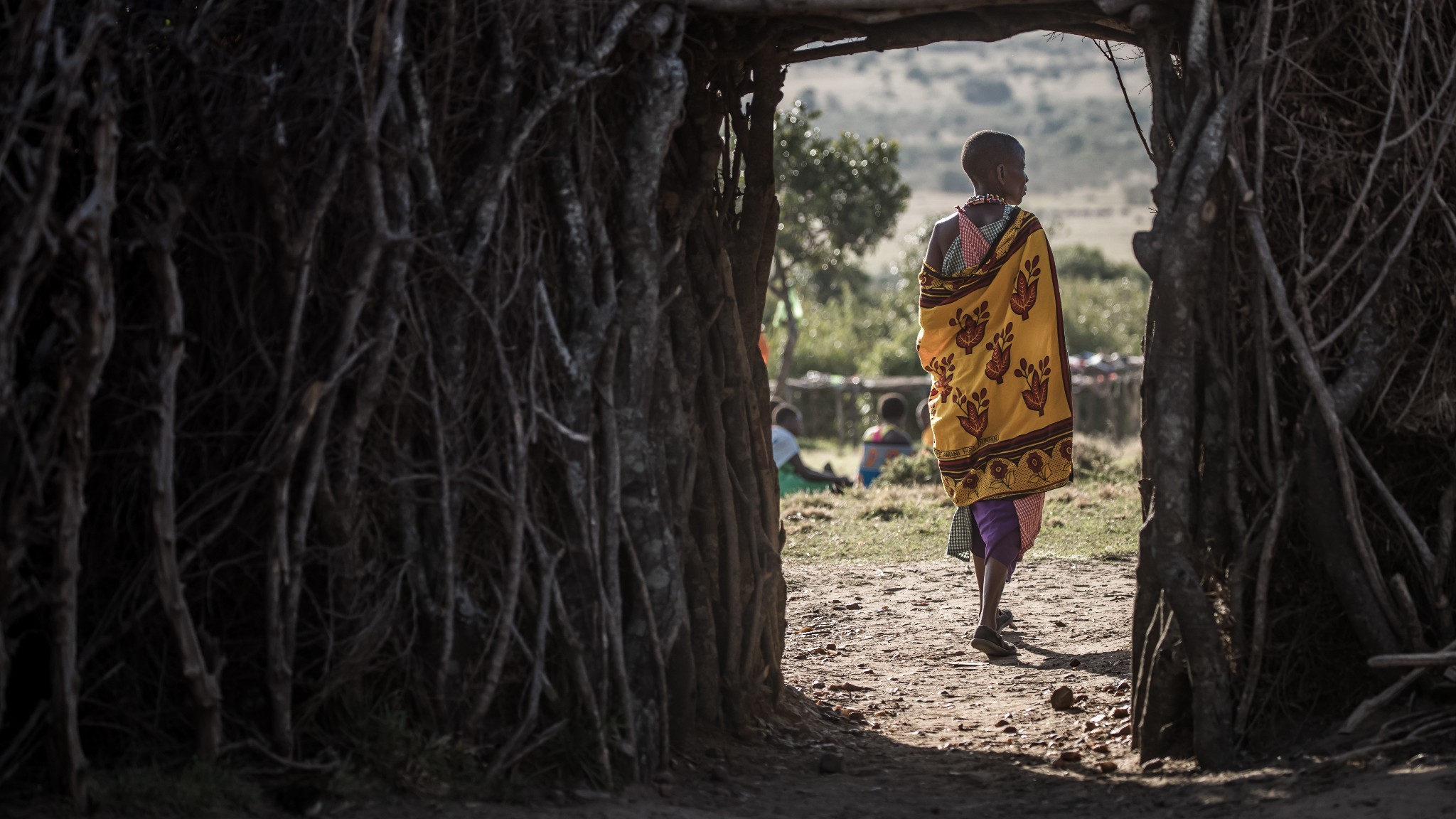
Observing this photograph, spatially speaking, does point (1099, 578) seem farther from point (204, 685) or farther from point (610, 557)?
point (204, 685)

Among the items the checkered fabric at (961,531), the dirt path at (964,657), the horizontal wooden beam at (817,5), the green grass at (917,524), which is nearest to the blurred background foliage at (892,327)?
the green grass at (917,524)

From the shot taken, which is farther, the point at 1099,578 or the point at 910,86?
the point at 910,86

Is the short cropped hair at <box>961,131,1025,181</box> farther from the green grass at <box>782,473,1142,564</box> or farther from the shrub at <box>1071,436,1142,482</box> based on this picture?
the shrub at <box>1071,436,1142,482</box>

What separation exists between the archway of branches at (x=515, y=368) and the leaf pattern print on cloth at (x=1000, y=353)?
53.1 inches

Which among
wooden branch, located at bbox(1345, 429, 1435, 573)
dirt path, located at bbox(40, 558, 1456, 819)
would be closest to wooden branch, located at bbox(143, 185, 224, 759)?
dirt path, located at bbox(40, 558, 1456, 819)

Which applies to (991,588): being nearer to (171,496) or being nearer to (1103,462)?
(171,496)

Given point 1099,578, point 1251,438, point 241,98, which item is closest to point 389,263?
point 241,98

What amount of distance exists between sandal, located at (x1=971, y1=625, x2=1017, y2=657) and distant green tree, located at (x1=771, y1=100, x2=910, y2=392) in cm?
1217

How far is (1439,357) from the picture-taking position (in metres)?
4.16

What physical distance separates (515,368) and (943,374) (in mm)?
2552

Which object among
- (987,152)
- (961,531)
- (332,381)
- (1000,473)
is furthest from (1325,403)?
(332,381)

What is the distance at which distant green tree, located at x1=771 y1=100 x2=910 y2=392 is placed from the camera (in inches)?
714

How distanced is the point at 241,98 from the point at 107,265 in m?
0.59

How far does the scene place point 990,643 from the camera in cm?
599
